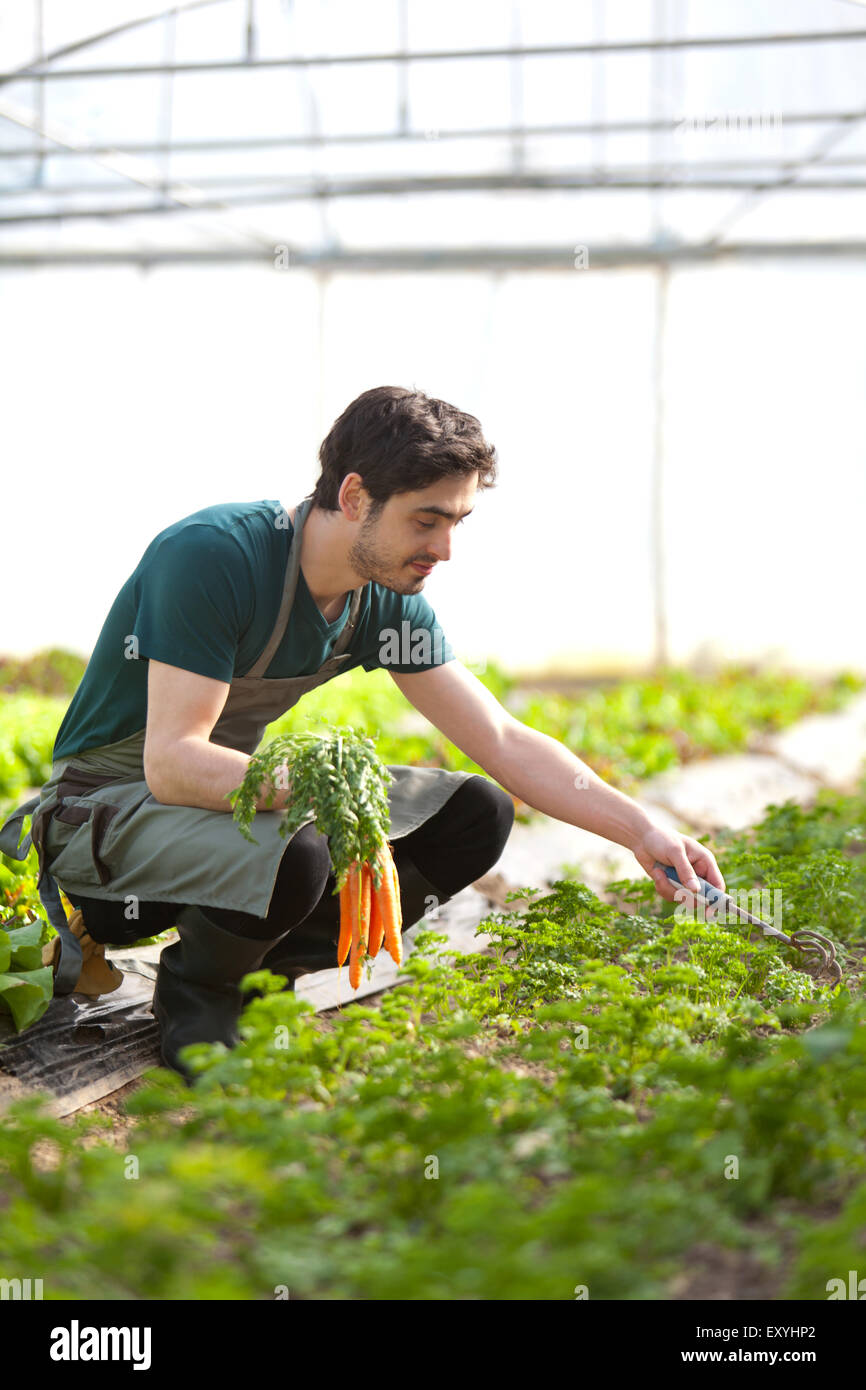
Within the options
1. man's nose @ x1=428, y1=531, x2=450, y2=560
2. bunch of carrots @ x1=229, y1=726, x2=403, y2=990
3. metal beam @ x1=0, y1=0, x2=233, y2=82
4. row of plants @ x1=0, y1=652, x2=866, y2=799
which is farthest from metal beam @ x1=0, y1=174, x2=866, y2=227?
bunch of carrots @ x1=229, y1=726, x2=403, y2=990

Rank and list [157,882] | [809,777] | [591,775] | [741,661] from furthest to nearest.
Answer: [741,661], [809,777], [591,775], [157,882]

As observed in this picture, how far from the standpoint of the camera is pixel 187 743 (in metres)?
2.62

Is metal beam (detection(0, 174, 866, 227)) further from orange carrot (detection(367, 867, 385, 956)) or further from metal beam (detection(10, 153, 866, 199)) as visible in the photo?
orange carrot (detection(367, 867, 385, 956))

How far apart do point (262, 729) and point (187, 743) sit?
23.1 inches

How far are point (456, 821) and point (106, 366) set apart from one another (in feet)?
30.2

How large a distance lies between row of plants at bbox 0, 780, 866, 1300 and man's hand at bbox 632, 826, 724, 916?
0.24 meters

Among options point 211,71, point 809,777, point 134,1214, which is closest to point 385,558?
point 134,1214

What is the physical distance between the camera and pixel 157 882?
276cm

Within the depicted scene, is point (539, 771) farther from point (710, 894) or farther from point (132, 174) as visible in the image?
point (132, 174)

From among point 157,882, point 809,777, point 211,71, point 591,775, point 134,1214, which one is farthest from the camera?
point 211,71

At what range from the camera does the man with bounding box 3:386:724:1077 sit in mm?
2664

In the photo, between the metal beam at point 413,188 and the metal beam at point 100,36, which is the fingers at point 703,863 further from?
the metal beam at point 100,36

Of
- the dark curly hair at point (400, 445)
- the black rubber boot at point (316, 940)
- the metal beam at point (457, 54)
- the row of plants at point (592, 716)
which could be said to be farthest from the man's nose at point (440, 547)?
the metal beam at point (457, 54)
